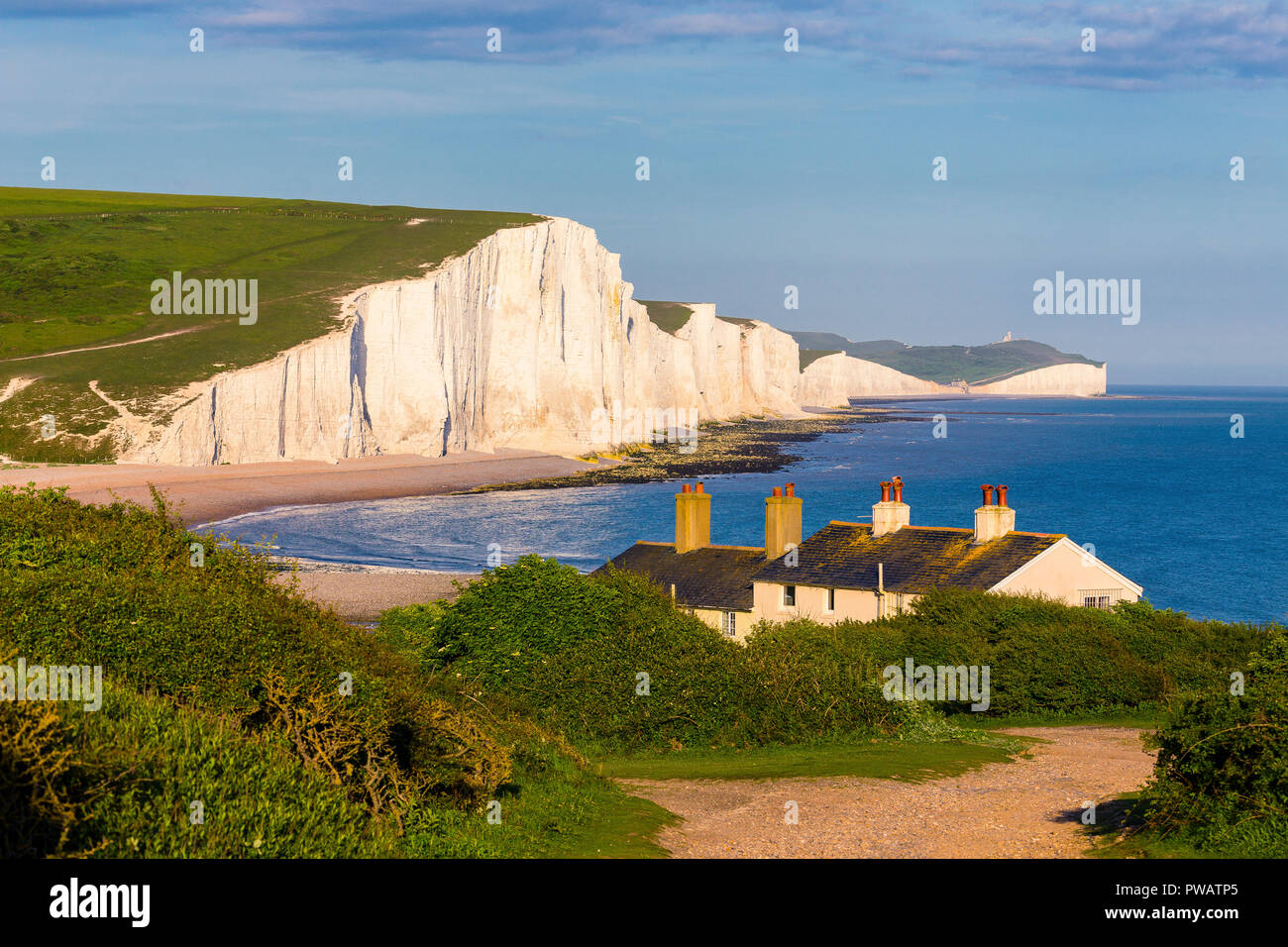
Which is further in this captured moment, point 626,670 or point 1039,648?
point 1039,648

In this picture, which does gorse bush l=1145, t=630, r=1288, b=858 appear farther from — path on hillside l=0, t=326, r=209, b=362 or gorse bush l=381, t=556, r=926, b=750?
path on hillside l=0, t=326, r=209, b=362

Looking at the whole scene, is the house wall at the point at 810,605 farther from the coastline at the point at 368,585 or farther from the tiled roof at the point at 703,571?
the coastline at the point at 368,585

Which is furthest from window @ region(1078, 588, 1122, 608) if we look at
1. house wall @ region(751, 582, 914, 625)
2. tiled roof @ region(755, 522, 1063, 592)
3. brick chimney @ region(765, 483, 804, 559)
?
brick chimney @ region(765, 483, 804, 559)

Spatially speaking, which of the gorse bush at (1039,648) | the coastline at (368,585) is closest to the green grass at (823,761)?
the gorse bush at (1039,648)

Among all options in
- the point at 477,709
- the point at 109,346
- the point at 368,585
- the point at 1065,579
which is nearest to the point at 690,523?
the point at 1065,579

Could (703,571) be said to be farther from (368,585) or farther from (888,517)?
(368,585)

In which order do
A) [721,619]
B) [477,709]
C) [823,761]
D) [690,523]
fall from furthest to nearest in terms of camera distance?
[690,523] < [721,619] < [823,761] < [477,709]

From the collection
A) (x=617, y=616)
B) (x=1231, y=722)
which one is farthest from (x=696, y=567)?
(x=1231, y=722)

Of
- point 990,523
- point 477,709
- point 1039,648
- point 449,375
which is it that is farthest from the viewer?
point 449,375
